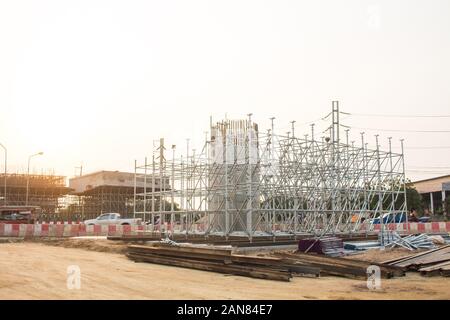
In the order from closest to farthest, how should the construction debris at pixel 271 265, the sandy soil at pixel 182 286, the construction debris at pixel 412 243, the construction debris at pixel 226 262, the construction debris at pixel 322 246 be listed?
the sandy soil at pixel 182 286, the construction debris at pixel 226 262, the construction debris at pixel 271 265, the construction debris at pixel 322 246, the construction debris at pixel 412 243

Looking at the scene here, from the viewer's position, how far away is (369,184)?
82.2 ft

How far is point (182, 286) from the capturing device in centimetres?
950

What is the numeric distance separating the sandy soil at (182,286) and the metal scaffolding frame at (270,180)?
8.61m

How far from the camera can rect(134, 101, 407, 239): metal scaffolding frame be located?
2094 cm

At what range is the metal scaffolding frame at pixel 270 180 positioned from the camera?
20.9 meters

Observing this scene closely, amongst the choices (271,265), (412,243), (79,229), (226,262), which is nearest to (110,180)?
(79,229)

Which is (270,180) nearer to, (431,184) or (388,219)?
(388,219)

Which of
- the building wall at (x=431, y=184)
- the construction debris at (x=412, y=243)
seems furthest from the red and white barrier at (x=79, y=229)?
the building wall at (x=431, y=184)

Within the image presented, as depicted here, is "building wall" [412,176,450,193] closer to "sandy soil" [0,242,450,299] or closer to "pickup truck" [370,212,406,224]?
"pickup truck" [370,212,406,224]

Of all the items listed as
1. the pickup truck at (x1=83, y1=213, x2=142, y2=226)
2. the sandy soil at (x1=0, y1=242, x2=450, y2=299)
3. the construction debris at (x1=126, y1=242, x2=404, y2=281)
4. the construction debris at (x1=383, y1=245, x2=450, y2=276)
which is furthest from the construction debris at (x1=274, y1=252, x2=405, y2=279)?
the pickup truck at (x1=83, y1=213, x2=142, y2=226)

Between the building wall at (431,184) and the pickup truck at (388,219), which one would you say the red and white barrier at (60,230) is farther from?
the building wall at (431,184)
